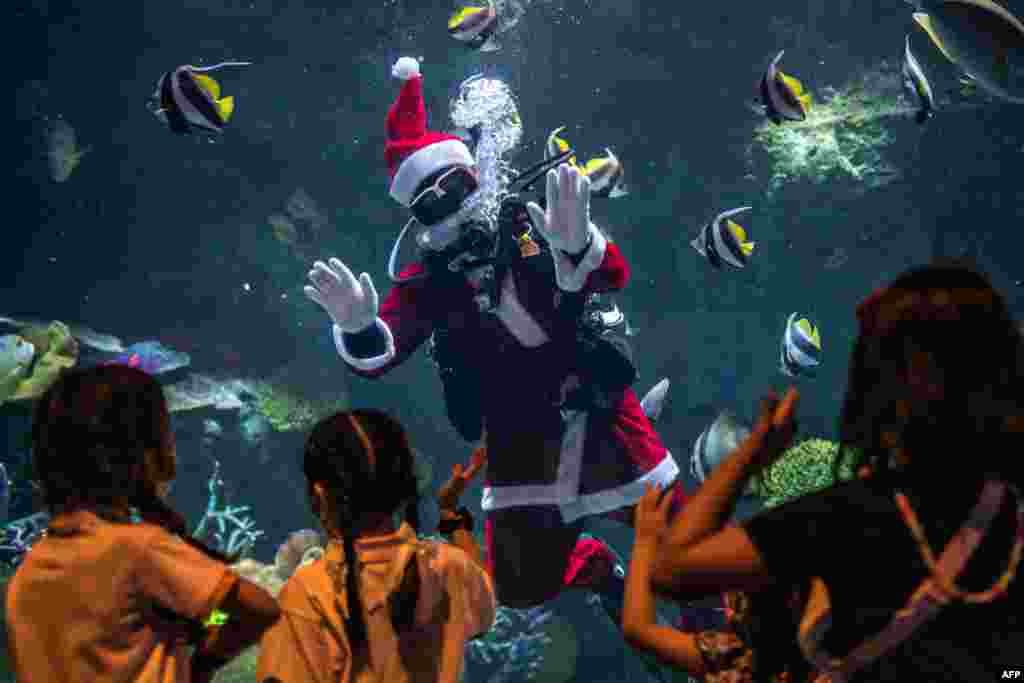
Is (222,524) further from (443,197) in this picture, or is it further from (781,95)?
(781,95)

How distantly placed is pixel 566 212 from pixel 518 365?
89cm

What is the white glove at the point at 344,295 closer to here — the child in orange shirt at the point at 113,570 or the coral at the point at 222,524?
the child in orange shirt at the point at 113,570

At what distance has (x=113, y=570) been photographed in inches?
64.4

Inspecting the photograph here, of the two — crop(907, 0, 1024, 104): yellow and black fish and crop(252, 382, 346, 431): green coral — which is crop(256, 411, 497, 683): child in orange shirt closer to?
crop(907, 0, 1024, 104): yellow and black fish

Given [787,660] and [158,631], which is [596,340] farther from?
[158,631]

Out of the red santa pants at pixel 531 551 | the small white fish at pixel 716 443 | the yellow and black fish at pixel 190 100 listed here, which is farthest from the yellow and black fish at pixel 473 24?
the red santa pants at pixel 531 551

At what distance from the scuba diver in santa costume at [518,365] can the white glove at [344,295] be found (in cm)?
3

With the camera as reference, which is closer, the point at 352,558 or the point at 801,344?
the point at 352,558

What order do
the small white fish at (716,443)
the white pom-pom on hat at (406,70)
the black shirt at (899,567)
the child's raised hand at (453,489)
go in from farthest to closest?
1. the small white fish at (716,443)
2. the white pom-pom on hat at (406,70)
3. the child's raised hand at (453,489)
4. the black shirt at (899,567)

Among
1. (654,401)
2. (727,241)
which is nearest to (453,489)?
(727,241)

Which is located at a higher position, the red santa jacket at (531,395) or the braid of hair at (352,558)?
the braid of hair at (352,558)

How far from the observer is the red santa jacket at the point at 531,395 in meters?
3.75

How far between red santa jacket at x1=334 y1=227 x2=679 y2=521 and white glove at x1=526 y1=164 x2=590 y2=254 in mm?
330

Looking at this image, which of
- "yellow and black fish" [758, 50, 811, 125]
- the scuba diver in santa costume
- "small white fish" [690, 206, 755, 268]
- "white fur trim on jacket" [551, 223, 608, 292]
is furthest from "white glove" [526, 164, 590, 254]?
"yellow and black fish" [758, 50, 811, 125]
